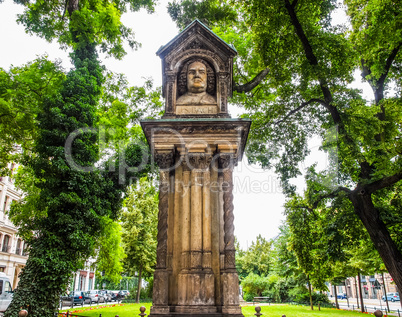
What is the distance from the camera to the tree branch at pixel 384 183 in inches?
437

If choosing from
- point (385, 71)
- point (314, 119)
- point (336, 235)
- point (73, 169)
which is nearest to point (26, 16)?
point (73, 169)

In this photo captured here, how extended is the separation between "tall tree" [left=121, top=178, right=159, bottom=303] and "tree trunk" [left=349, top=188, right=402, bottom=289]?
21777 millimetres

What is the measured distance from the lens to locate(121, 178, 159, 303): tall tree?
105ft

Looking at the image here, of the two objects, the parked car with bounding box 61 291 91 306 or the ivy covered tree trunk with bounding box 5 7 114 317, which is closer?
the ivy covered tree trunk with bounding box 5 7 114 317

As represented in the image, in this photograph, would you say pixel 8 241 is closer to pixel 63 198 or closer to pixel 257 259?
pixel 63 198

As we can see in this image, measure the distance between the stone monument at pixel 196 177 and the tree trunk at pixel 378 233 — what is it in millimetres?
6279

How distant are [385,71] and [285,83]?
5129 millimetres

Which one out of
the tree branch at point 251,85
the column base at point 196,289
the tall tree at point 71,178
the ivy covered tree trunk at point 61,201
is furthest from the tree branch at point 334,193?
the ivy covered tree trunk at point 61,201

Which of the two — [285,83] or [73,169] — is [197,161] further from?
[285,83]

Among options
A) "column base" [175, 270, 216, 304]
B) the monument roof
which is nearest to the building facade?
the monument roof

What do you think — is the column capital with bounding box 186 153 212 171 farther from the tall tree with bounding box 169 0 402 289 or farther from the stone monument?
the tall tree with bounding box 169 0 402 289

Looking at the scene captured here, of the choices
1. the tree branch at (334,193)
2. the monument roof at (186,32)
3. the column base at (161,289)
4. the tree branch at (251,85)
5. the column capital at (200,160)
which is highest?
the tree branch at (251,85)

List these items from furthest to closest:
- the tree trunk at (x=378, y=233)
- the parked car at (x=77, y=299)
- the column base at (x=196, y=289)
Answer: the parked car at (x=77, y=299)
the tree trunk at (x=378, y=233)
the column base at (x=196, y=289)

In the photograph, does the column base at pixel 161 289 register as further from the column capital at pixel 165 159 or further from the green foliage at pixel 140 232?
the green foliage at pixel 140 232
